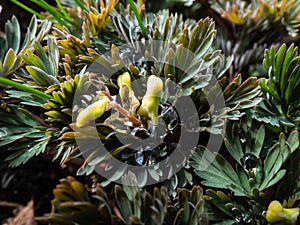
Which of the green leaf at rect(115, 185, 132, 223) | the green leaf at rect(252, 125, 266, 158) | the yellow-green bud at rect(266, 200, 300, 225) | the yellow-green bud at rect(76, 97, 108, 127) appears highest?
the yellow-green bud at rect(76, 97, 108, 127)

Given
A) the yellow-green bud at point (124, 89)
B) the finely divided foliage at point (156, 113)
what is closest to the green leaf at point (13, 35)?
the finely divided foliage at point (156, 113)

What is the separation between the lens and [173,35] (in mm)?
757

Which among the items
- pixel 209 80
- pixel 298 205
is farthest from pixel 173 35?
pixel 298 205

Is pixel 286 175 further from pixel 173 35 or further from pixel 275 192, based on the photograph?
pixel 173 35

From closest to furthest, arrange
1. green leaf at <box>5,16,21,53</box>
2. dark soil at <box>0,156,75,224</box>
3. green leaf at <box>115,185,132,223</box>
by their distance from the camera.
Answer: green leaf at <box>115,185,132,223</box> < green leaf at <box>5,16,21,53</box> < dark soil at <box>0,156,75,224</box>

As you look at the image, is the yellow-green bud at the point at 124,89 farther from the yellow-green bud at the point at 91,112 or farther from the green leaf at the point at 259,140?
the green leaf at the point at 259,140

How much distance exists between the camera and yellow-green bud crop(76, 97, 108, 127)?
1.88ft

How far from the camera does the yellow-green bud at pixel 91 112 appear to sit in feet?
1.88

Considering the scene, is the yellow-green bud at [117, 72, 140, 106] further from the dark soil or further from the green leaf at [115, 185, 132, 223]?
the dark soil

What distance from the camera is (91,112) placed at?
1.89 ft

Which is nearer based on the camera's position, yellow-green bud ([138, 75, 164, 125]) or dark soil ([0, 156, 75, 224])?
yellow-green bud ([138, 75, 164, 125])

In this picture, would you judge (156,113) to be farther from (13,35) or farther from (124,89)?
(13,35)

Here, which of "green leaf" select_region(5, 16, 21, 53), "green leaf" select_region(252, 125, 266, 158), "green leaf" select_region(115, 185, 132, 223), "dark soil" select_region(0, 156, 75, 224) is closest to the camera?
"green leaf" select_region(115, 185, 132, 223)

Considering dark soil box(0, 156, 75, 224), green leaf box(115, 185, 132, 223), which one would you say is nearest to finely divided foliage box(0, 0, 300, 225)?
green leaf box(115, 185, 132, 223)
